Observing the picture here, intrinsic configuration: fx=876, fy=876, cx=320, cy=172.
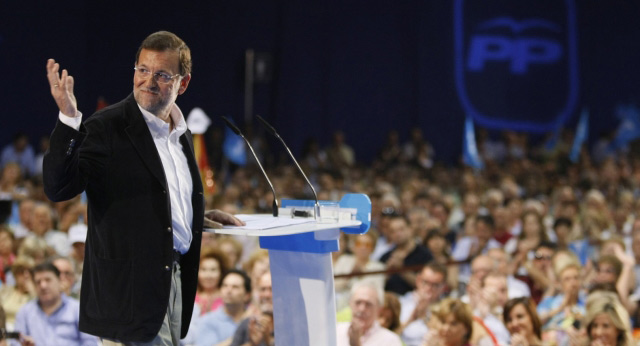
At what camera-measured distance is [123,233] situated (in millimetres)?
1977

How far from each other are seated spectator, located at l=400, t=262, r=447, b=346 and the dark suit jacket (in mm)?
3008

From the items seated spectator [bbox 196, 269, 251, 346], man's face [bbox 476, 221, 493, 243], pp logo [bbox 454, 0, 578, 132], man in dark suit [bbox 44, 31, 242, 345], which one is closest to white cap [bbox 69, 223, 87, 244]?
seated spectator [bbox 196, 269, 251, 346]

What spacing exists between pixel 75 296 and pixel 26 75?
7537 millimetres

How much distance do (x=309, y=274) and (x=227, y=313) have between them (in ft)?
7.95

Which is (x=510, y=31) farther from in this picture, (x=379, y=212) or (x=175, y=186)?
(x=175, y=186)

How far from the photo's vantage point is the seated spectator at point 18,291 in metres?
5.09

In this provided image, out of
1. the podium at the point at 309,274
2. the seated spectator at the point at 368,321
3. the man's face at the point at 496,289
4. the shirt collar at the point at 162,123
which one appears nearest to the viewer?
the shirt collar at the point at 162,123

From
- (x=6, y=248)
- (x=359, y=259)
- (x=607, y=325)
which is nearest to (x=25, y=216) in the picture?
(x=6, y=248)

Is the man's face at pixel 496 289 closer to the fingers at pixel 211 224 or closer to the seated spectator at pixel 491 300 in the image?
the seated spectator at pixel 491 300

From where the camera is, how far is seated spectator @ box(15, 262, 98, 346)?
4422mm

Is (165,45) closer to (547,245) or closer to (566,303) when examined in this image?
(566,303)

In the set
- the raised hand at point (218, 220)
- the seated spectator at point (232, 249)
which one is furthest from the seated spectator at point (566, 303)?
the raised hand at point (218, 220)

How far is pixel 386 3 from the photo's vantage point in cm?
1292

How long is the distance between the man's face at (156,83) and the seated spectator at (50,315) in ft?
8.40
